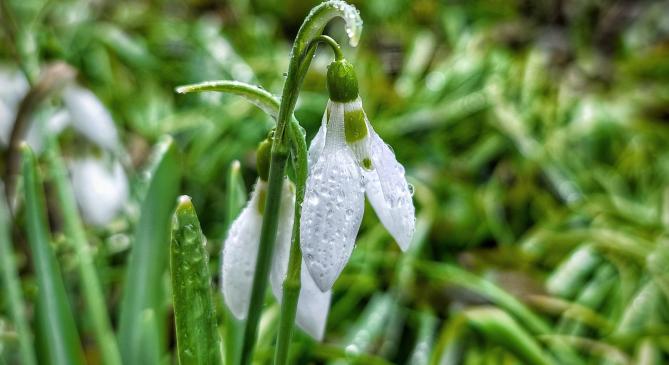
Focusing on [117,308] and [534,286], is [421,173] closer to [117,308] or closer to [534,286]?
[534,286]

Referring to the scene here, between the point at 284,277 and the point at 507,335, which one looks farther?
the point at 507,335

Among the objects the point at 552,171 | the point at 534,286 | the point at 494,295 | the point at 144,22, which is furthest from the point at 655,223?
the point at 144,22

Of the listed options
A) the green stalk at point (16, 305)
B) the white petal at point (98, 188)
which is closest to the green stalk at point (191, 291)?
the green stalk at point (16, 305)

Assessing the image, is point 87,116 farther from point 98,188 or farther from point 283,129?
point 283,129

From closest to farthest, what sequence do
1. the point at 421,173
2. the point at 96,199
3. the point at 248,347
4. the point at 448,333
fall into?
1. the point at 248,347
2. the point at 448,333
3. the point at 96,199
4. the point at 421,173

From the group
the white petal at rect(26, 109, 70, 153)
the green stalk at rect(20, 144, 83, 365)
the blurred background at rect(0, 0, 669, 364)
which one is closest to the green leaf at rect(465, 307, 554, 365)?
the blurred background at rect(0, 0, 669, 364)

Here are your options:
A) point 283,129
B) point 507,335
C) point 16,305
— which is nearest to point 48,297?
point 16,305
